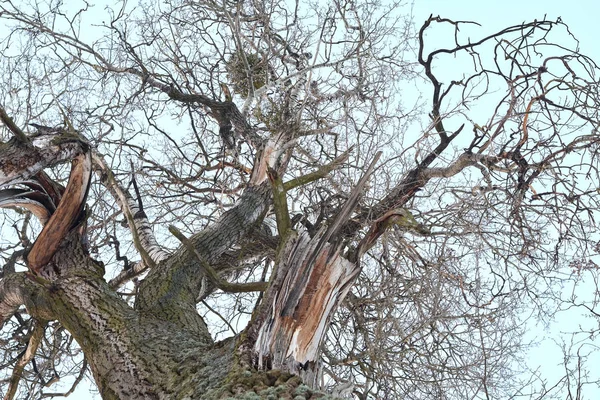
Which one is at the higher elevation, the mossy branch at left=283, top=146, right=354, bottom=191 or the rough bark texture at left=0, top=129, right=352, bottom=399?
the mossy branch at left=283, top=146, right=354, bottom=191

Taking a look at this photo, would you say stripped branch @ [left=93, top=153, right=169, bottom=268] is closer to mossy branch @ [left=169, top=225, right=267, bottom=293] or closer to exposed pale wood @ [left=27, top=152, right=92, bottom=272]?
exposed pale wood @ [left=27, top=152, right=92, bottom=272]

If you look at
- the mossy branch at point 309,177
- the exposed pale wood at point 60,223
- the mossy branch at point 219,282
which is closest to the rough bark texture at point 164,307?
the exposed pale wood at point 60,223

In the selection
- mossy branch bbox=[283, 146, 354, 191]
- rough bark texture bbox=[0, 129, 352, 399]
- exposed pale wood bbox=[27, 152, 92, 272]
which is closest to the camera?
rough bark texture bbox=[0, 129, 352, 399]

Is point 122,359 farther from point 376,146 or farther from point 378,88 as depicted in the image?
point 378,88

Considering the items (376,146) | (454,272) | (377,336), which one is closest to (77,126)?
(376,146)

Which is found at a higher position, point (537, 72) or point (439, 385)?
point (537, 72)

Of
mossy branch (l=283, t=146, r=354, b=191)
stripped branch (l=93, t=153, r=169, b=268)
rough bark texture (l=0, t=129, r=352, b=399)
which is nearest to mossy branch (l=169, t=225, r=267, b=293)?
rough bark texture (l=0, t=129, r=352, b=399)

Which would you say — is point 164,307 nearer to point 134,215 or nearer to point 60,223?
point 60,223

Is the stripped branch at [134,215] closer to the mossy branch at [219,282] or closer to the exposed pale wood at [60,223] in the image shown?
the exposed pale wood at [60,223]

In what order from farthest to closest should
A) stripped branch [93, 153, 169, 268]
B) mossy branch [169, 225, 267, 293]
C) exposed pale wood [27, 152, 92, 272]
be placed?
stripped branch [93, 153, 169, 268], exposed pale wood [27, 152, 92, 272], mossy branch [169, 225, 267, 293]

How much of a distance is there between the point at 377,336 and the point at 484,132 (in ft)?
5.88

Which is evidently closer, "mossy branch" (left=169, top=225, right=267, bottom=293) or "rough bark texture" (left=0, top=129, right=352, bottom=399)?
"rough bark texture" (left=0, top=129, right=352, bottom=399)

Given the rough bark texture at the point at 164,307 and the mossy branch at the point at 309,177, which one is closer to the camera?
the rough bark texture at the point at 164,307

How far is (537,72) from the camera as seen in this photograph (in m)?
4.02
